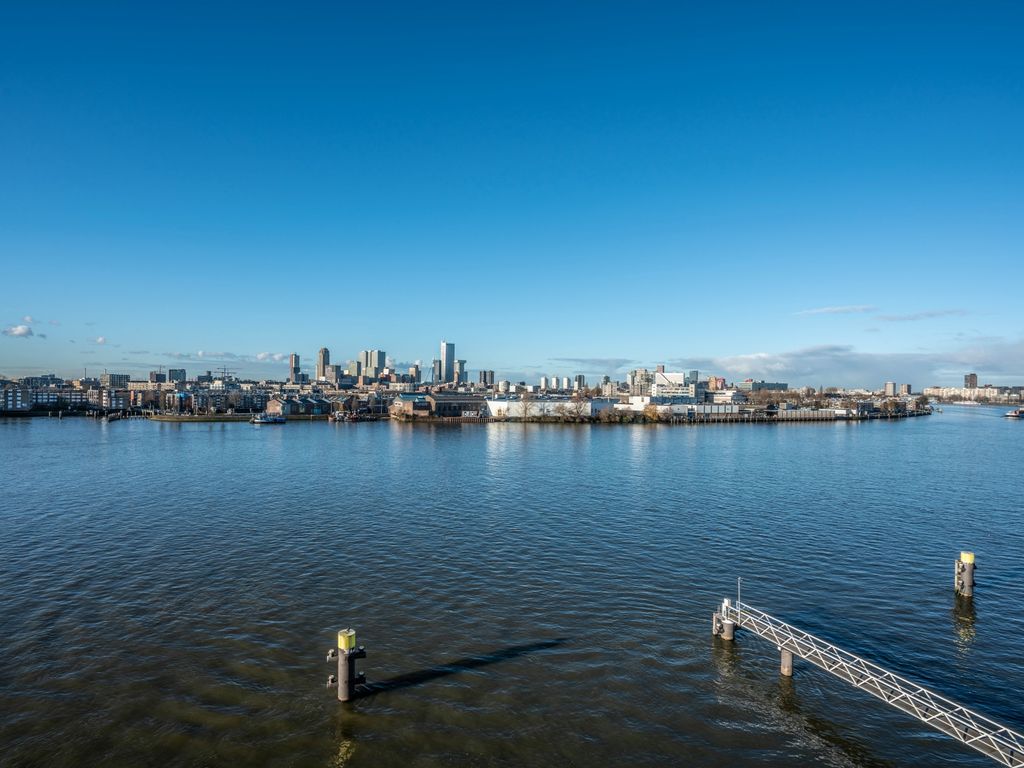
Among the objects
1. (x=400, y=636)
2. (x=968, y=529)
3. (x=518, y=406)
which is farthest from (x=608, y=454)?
(x=518, y=406)

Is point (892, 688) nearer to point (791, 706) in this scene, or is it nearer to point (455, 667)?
point (791, 706)

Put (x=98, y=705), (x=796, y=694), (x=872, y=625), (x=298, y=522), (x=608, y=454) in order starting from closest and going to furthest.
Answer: (x=98, y=705)
(x=796, y=694)
(x=872, y=625)
(x=298, y=522)
(x=608, y=454)

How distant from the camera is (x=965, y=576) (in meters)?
18.2

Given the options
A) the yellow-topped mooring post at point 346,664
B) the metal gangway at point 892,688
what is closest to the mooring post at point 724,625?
the metal gangway at point 892,688

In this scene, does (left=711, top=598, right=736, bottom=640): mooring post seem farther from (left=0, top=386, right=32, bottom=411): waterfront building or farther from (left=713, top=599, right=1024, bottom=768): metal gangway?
(left=0, top=386, right=32, bottom=411): waterfront building

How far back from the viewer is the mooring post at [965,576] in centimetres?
1805

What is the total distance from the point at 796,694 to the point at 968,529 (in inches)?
863

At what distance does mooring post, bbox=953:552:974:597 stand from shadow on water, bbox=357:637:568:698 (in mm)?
14170

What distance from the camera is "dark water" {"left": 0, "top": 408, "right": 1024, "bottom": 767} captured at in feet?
35.1

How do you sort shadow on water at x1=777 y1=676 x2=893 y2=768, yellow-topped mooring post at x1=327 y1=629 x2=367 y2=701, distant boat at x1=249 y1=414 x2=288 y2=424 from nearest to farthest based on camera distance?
shadow on water at x1=777 y1=676 x2=893 y2=768 < yellow-topped mooring post at x1=327 y1=629 x2=367 y2=701 < distant boat at x1=249 y1=414 x2=288 y2=424

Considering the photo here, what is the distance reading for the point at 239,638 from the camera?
14.5 meters

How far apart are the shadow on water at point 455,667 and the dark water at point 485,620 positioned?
0.30 feet

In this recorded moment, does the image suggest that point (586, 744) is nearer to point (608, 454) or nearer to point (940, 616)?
point (940, 616)

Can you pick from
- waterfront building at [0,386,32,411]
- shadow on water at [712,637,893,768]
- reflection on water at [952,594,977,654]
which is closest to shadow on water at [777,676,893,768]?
shadow on water at [712,637,893,768]
